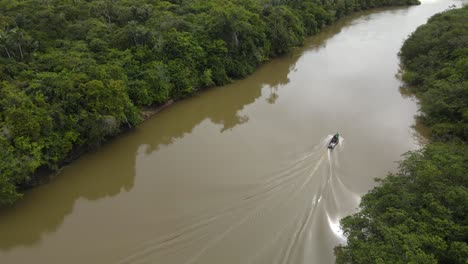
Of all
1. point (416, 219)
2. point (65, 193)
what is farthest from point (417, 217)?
point (65, 193)

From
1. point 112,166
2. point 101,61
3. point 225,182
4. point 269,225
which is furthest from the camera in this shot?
point 101,61

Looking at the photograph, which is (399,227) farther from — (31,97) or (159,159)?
(31,97)

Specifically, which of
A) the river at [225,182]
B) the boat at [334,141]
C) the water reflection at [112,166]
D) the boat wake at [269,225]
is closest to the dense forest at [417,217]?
the boat wake at [269,225]

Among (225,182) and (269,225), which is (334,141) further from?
(269,225)

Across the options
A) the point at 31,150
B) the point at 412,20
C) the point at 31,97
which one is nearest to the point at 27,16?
the point at 31,97

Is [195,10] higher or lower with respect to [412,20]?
higher

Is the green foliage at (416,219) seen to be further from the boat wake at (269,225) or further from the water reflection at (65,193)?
the water reflection at (65,193)

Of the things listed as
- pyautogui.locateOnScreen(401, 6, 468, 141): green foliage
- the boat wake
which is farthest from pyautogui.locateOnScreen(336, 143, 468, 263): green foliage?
pyautogui.locateOnScreen(401, 6, 468, 141): green foliage
